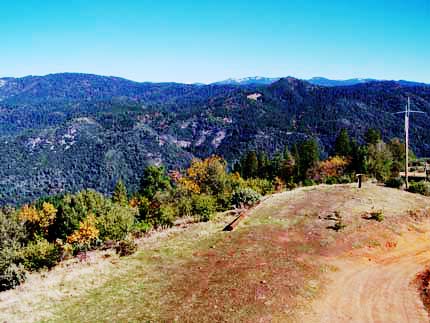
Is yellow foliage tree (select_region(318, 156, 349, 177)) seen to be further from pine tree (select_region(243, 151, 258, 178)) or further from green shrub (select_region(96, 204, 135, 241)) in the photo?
green shrub (select_region(96, 204, 135, 241))

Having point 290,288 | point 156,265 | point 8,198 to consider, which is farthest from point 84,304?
point 8,198

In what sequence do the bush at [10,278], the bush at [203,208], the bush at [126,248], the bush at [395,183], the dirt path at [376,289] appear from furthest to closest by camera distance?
the bush at [395,183] < the bush at [203,208] < the bush at [126,248] < the bush at [10,278] < the dirt path at [376,289]

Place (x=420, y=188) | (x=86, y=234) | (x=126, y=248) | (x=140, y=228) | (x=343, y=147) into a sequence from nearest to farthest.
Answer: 1. (x=126, y=248)
2. (x=86, y=234)
3. (x=140, y=228)
4. (x=420, y=188)
5. (x=343, y=147)

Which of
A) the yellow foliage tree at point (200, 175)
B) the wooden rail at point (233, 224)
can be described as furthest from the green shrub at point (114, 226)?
the yellow foliage tree at point (200, 175)

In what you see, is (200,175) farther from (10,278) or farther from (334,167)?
(10,278)

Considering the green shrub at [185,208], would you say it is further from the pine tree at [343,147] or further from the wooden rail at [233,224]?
the pine tree at [343,147]

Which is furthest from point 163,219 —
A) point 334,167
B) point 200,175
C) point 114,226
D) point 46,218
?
point 334,167

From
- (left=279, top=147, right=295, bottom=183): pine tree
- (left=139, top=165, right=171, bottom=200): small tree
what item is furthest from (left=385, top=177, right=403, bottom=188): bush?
(left=279, top=147, right=295, bottom=183): pine tree
